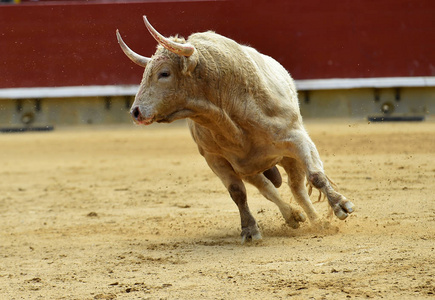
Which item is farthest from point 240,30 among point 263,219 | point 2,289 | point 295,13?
point 2,289

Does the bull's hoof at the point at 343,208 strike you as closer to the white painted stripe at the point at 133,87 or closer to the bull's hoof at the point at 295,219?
the bull's hoof at the point at 295,219

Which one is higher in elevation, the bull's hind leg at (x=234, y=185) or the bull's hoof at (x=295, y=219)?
the bull's hind leg at (x=234, y=185)

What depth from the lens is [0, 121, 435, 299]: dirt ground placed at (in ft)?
10.3

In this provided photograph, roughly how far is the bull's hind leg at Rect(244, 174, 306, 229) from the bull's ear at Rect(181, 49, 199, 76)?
0.95m

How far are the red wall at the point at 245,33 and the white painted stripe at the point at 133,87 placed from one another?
0.25 ft

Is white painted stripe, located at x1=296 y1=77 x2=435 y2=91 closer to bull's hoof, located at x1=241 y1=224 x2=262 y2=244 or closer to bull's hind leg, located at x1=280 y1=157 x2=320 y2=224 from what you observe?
bull's hind leg, located at x1=280 y1=157 x2=320 y2=224

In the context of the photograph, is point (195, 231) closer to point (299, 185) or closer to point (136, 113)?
point (299, 185)

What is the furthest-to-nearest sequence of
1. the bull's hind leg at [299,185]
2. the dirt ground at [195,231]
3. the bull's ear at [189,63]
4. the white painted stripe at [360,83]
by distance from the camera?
1. the white painted stripe at [360,83]
2. the bull's hind leg at [299,185]
3. the bull's ear at [189,63]
4. the dirt ground at [195,231]

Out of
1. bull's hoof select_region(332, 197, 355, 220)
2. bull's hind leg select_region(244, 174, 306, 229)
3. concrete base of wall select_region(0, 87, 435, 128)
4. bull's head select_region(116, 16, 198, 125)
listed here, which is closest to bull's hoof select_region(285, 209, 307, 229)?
bull's hind leg select_region(244, 174, 306, 229)

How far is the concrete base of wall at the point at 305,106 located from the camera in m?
9.89

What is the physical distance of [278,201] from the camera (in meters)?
4.49

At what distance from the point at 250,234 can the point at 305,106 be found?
6020mm

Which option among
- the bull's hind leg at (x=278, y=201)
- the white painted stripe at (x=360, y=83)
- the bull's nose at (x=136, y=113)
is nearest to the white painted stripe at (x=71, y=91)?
the white painted stripe at (x=360, y=83)

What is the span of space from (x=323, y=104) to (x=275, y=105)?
6123 mm
